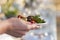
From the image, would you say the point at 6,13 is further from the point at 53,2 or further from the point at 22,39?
the point at 53,2

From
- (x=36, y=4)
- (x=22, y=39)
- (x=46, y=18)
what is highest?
(x=36, y=4)

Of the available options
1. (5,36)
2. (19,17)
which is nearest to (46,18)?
(19,17)

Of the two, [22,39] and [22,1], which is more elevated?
[22,1]

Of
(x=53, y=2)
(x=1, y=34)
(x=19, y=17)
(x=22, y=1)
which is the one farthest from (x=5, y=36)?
(x=53, y=2)
